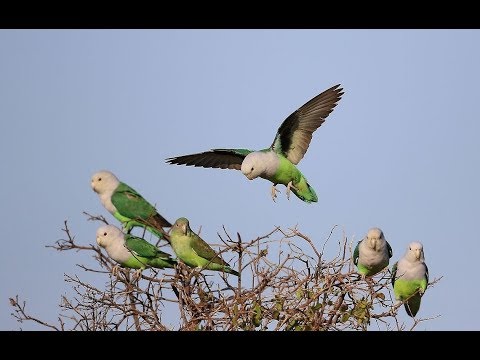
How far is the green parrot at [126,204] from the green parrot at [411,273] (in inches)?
84.1

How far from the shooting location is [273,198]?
7.99 m

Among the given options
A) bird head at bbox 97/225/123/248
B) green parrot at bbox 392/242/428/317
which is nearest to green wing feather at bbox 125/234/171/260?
bird head at bbox 97/225/123/248

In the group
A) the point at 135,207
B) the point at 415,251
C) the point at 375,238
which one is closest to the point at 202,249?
the point at 135,207

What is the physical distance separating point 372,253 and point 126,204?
7.11 feet

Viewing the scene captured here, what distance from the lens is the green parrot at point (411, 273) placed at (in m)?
7.17

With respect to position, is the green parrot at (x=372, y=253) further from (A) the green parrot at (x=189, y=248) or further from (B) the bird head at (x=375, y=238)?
(A) the green parrot at (x=189, y=248)

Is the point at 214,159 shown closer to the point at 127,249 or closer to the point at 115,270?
the point at 127,249

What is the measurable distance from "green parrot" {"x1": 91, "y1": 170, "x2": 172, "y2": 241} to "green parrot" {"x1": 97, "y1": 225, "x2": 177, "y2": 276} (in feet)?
0.52

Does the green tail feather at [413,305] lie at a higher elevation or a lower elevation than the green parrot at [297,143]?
lower

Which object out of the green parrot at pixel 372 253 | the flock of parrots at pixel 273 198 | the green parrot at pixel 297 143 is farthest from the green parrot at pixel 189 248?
the green parrot at pixel 297 143

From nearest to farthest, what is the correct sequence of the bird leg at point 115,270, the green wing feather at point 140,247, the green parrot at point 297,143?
the bird leg at point 115,270, the green wing feather at point 140,247, the green parrot at point 297,143
